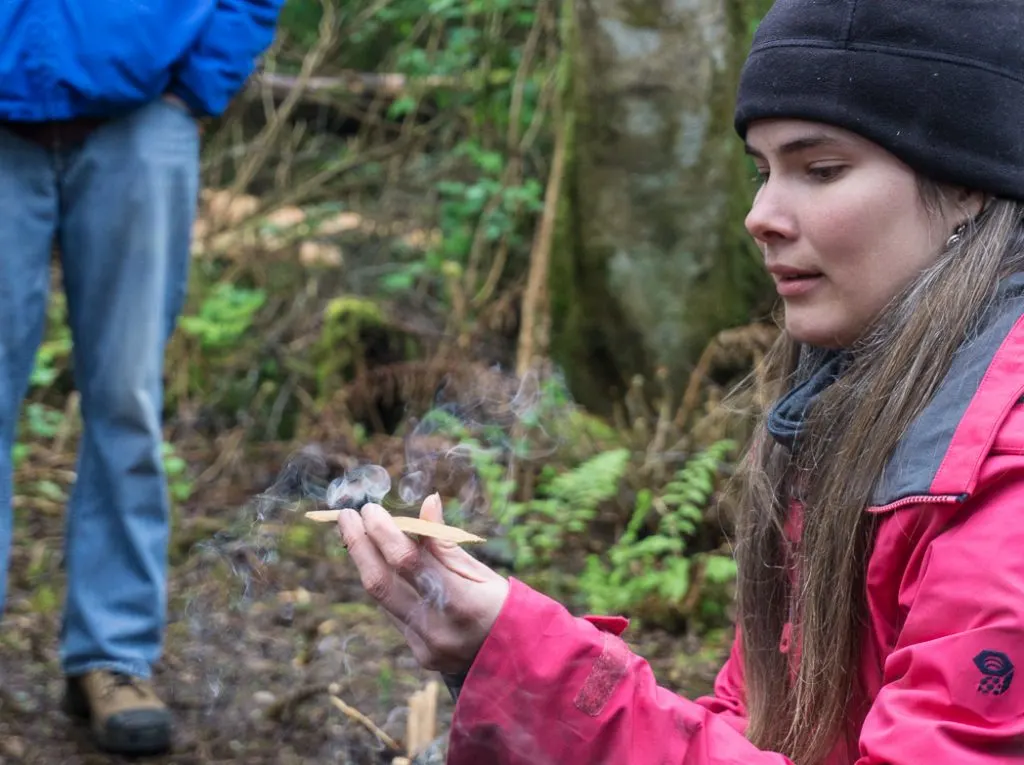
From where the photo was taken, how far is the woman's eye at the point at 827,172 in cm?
169

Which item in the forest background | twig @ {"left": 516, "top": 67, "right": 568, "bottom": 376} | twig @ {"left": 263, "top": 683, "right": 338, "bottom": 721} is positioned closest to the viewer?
twig @ {"left": 263, "top": 683, "right": 338, "bottom": 721}

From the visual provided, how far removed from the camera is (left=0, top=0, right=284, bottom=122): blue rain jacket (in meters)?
3.03

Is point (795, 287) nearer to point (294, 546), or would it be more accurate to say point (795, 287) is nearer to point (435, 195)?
point (294, 546)

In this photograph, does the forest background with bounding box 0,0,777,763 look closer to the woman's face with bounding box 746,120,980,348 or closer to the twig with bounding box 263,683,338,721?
the twig with bounding box 263,683,338,721

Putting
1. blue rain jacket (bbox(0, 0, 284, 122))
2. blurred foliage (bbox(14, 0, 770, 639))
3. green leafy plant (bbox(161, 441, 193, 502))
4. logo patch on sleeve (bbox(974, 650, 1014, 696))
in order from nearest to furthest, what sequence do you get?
logo patch on sleeve (bbox(974, 650, 1014, 696)) → blue rain jacket (bbox(0, 0, 284, 122)) → blurred foliage (bbox(14, 0, 770, 639)) → green leafy plant (bbox(161, 441, 193, 502))

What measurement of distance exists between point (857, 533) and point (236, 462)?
4.33 metres

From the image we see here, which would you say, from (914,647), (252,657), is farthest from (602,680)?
(252,657)

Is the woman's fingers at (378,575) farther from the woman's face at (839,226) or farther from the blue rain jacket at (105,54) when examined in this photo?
the blue rain jacket at (105,54)

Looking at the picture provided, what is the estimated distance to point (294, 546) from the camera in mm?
4844

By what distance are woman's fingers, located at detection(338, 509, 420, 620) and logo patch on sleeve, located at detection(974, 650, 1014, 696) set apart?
64 centimetres

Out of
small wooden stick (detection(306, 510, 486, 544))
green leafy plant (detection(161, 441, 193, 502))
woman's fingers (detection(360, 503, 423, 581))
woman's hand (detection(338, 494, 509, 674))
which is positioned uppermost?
small wooden stick (detection(306, 510, 486, 544))

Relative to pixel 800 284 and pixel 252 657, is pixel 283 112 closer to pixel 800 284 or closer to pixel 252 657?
pixel 252 657

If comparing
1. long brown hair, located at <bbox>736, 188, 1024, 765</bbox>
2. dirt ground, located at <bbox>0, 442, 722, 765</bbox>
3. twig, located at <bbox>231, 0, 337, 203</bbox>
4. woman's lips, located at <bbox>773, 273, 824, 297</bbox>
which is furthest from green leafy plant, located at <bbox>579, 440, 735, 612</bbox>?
twig, located at <bbox>231, 0, 337, 203</bbox>

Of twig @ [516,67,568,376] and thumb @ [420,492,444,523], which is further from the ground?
thumb @ [420,492,444,523]
